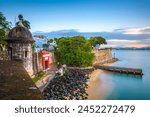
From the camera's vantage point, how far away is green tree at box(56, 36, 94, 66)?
152ft

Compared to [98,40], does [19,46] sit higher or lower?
Result: higher

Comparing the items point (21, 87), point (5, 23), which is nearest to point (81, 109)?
point (21, 87)

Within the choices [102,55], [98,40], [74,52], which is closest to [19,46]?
[74,52]

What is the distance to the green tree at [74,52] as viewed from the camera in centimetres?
4631

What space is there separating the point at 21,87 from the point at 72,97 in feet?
60.2

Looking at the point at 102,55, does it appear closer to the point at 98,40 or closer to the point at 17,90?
the point at 98,40

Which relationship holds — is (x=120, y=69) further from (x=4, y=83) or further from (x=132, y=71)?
(x=4, y=83)

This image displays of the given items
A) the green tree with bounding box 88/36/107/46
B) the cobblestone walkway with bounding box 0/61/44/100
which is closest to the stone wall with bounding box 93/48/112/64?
the green tree with bounding box 88/36/107/46

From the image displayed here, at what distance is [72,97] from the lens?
80.2ft

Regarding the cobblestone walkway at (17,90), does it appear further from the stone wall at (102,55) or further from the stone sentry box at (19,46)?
the stone wall at (102,55)

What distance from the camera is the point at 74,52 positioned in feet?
152

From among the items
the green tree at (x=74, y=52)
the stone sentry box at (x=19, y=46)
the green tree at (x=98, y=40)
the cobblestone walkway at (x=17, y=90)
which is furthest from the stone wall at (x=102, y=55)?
the cobblestone walkway at (x=17, y=90)

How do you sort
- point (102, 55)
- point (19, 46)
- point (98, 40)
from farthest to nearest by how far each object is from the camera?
point (98, 40)
point (102, 55)
point (19, 46)

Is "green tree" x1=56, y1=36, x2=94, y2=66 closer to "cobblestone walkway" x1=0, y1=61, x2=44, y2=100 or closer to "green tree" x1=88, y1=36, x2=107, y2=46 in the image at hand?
"green tree" x1=88, y1=36, x2=107, y2=46
